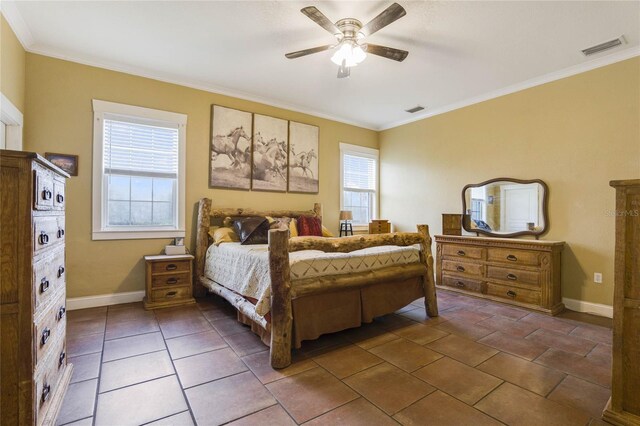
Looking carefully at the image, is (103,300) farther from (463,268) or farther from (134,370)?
(463,268)

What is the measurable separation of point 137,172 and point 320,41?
277 centimetres

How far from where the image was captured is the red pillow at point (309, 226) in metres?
4.61

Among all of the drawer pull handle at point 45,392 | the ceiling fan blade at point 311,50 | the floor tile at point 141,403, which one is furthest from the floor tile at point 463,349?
the ceiling fan blade at point 311,50

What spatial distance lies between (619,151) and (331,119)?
159 inches

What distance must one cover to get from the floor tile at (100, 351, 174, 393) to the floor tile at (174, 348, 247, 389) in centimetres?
10

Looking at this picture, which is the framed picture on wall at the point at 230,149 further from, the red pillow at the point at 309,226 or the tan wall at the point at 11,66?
the tan wall at the point at 11,66

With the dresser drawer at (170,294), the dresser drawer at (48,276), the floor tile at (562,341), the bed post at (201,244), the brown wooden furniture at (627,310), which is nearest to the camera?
the dresser drawer at (48,276)

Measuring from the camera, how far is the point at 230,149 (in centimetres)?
440

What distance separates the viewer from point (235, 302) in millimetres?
2934

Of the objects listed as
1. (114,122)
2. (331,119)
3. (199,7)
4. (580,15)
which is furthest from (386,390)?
(331,119)

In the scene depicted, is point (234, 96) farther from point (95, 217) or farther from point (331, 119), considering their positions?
point (95, 217)

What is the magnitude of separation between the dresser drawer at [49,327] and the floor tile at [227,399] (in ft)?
2.68

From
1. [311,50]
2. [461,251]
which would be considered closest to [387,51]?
[311,50]

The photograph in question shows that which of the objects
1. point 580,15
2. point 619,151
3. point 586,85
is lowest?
point 619,151
